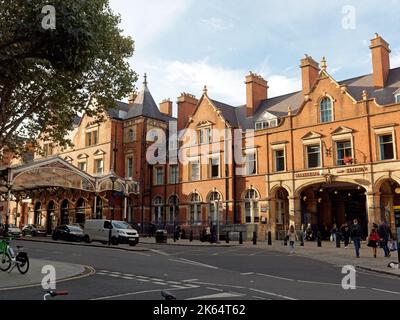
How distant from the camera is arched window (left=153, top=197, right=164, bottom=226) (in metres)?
47.9

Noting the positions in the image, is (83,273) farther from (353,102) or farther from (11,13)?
(353,102)

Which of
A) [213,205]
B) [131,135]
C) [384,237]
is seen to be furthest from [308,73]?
[131,135]

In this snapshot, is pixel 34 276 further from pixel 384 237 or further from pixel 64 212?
pixel 64 212

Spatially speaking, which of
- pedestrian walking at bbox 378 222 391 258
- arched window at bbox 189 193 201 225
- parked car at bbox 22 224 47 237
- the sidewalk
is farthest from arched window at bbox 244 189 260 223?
the sidewalk

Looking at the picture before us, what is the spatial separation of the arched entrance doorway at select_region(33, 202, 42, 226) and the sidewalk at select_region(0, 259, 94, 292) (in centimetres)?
4153

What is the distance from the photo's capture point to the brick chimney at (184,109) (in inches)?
1960

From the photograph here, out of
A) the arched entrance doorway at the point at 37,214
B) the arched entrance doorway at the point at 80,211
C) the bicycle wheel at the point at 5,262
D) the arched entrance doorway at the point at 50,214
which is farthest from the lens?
the arched entrance doorway at the point at 37,214

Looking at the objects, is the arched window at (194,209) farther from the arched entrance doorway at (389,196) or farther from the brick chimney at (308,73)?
the arched entrance doorway at (389,196)

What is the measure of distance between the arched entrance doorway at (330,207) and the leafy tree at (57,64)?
23169mm

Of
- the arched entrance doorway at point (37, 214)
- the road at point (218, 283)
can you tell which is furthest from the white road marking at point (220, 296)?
the arched entrance doorway at point (37, 214)

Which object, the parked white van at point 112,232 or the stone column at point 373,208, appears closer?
the parked white van at point 112,232

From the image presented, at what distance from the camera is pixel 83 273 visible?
50.9 ft
